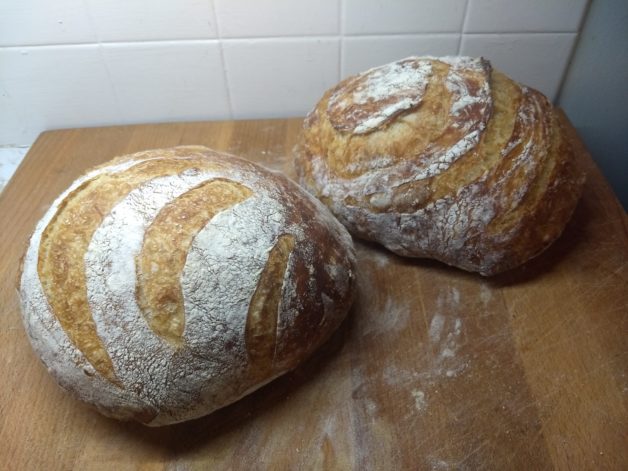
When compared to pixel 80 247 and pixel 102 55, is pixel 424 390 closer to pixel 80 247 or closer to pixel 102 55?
pixel 80 247

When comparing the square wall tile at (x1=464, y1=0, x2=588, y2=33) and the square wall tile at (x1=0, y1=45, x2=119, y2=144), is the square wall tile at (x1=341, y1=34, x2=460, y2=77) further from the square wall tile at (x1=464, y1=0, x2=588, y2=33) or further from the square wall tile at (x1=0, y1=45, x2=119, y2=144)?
the square wall tile at (x1=0, y1=45, x2=119, y2=144)

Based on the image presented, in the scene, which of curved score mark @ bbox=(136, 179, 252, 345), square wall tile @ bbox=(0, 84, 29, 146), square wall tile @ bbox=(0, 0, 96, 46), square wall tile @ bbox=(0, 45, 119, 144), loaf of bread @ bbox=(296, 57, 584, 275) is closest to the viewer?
curved score mark @ bbox=(136, 179, 252, 345)

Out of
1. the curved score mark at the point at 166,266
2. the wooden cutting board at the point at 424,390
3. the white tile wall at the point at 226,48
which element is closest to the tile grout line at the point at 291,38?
the white tile wall at the point at 226,48

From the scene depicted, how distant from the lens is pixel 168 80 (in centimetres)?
141

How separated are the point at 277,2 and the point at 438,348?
94 cm

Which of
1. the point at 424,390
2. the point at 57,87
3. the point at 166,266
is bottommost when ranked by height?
the point at 424,390

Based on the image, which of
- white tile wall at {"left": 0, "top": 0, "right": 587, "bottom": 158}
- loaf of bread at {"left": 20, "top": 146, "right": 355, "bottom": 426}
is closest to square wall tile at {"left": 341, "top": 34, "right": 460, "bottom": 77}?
white tile wall at {"left": 0, "top": 0, "right": 587, "bottom": 158}

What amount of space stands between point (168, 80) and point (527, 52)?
3.38 ft

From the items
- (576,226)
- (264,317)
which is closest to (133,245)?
(264,317)

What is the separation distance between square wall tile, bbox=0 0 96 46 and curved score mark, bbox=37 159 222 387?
62cm

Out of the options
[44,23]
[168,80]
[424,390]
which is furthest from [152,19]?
[424,390]

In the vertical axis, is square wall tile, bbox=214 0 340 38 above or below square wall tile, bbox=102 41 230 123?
above

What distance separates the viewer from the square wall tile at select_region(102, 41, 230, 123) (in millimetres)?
1341

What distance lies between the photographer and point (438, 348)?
94 cm
